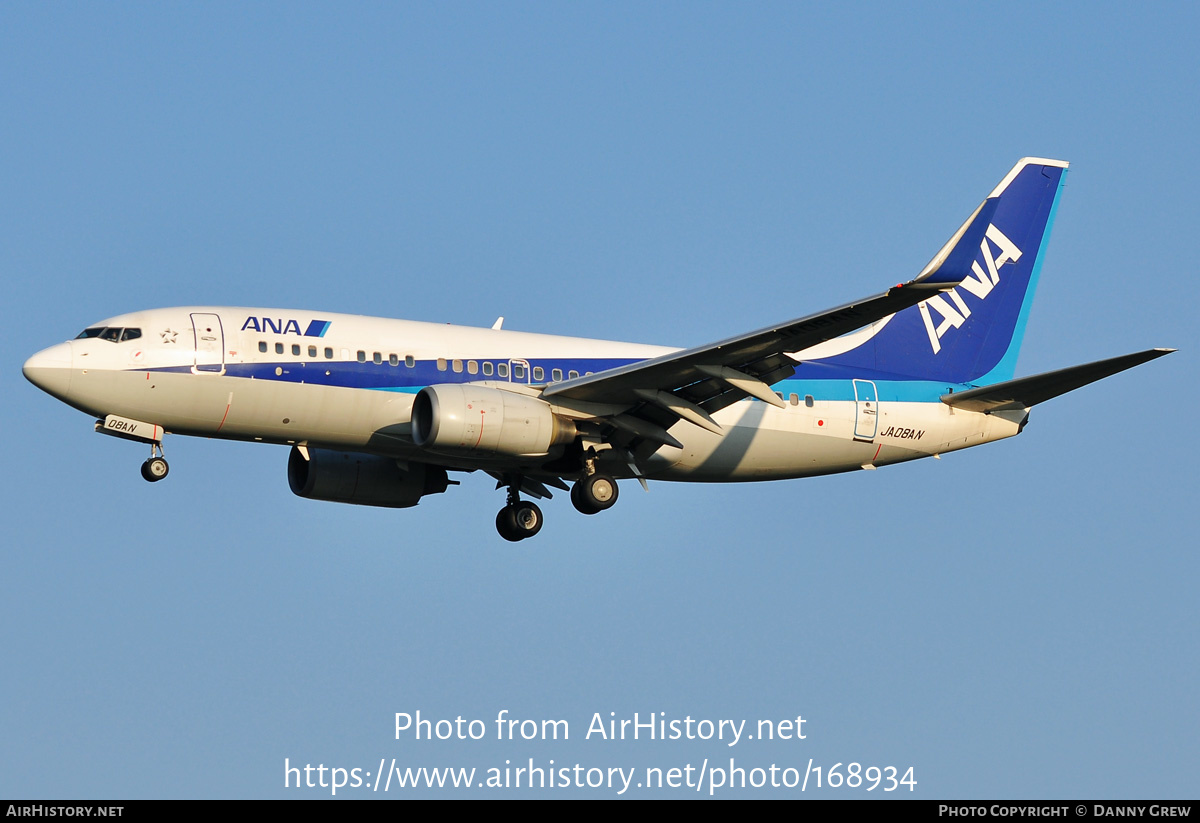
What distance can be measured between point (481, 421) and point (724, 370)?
521 centimetres

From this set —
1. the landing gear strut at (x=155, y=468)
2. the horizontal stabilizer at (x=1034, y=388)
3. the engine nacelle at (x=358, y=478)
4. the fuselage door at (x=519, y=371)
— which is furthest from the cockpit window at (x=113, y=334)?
the horizontal stabilizer at (x=1034, y=388)

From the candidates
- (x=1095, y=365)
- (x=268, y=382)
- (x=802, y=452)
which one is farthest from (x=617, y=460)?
(x=1095, y=365)

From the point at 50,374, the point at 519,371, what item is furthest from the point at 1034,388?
the point at 50,374

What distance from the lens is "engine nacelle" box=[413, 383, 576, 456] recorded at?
31797mm

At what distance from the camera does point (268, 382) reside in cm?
3219

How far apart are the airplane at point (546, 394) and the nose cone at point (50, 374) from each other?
4cm

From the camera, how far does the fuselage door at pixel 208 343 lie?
1259 inches

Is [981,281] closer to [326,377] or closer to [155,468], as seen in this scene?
[326,377]

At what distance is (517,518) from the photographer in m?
37.4

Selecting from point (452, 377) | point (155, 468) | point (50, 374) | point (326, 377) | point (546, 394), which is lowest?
point (155, 468)

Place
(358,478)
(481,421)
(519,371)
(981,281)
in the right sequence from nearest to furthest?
(481,421) → (519,371) → (358,478) → (981,281)

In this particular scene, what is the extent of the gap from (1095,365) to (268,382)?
1756 centimetres

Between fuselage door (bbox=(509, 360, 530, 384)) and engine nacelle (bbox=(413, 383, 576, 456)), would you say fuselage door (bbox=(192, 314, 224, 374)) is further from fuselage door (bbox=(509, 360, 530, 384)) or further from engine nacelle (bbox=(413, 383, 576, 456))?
fuselage door (bbox=(509, 360, 530, 384))
